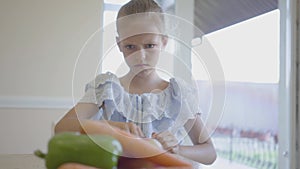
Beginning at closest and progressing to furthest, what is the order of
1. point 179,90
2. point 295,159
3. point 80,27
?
1. point 179,90
2. point 295,159
3. point 80,27

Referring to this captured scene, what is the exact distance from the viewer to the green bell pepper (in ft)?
1.13

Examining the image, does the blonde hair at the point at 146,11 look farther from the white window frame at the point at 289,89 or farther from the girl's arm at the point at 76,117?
the white window frame at the point at 289,89

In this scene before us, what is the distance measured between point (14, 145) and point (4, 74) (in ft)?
1.29

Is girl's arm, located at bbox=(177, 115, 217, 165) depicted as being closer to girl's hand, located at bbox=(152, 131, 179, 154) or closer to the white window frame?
girl's hand, located at bbox=(152, 131, 179, 154)

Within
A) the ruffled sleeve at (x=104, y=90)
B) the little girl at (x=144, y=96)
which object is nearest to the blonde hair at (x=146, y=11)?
the little girl at (x=144, y=96)

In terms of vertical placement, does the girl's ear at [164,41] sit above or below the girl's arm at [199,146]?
above

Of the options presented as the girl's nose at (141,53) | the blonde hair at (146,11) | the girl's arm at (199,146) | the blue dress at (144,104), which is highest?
the blonde hair at (146,11)

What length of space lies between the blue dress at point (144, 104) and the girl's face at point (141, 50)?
87 millimetres

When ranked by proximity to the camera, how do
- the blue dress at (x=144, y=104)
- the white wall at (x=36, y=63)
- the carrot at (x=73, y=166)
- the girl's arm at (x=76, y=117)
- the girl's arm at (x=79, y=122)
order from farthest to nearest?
the white wall at (x=36, y=63), the blue dress at (x=144, y=104), the girl's arm at (x=76, y=117), the girl's arm at (x=79, y=122), the carrot at (x=73, y=166)

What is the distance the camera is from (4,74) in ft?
6.66

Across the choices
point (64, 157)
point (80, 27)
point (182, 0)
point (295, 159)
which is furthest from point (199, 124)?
point (182, 0)

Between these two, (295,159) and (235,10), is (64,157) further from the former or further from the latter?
(235,10)

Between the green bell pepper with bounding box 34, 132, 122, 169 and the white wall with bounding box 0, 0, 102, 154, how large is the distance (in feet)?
5.48

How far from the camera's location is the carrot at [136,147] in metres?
0.38
